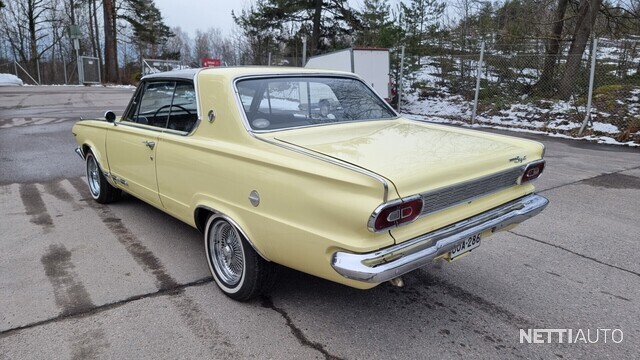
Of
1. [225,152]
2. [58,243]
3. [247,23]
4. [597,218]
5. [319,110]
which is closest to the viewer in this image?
[225,152]

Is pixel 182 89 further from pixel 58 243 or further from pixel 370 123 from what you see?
pixel 58 243

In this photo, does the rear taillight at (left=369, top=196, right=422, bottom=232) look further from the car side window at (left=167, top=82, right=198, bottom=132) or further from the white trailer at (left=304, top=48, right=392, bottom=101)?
Result: the white trailer at (left=304, top=48, right=392, bottom=101)

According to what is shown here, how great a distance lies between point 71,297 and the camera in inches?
125

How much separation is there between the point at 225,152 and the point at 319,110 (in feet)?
3.17

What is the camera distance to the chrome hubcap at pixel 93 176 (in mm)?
5445

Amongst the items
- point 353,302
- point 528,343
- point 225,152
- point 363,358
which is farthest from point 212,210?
point 528,343

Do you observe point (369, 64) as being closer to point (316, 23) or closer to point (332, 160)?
point (316, 23)

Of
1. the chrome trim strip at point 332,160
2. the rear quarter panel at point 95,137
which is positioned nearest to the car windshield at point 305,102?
the chrome trim strip at point 332,160

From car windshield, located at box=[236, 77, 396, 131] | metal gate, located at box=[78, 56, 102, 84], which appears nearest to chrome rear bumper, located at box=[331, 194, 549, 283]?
car windshield, located at box=[236, 77, 396, 131]

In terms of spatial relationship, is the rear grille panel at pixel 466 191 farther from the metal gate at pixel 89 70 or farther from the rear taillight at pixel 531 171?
the metal gate at pixel 89 70

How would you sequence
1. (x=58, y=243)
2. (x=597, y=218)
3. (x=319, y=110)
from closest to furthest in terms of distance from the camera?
(x=319, y=110) < (x=58, y=243) < (x=597, y=218)

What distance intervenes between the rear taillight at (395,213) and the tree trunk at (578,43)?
41.0 feet

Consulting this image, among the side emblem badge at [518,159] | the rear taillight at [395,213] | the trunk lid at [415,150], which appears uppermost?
the trunk lid at [415,150]

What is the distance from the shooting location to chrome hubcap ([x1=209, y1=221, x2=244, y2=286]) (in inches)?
125
